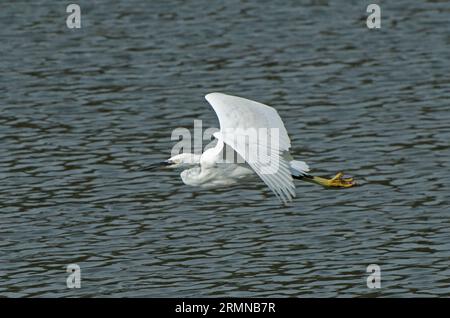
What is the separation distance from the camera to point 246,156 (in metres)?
12.7

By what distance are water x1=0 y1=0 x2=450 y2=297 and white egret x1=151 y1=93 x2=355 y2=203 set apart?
79 cm

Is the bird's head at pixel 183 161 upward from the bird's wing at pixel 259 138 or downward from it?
Result: downward

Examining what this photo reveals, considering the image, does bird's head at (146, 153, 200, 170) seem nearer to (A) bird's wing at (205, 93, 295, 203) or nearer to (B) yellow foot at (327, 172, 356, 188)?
(A) bird's wing at (205, 93, 295, 203)

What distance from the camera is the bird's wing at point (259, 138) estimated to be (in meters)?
12.5

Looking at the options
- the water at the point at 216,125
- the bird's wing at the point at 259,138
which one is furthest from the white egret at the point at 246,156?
the water at the point at 216,125

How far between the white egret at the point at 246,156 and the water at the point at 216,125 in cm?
79

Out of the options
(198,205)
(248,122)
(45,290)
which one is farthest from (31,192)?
(248,122)

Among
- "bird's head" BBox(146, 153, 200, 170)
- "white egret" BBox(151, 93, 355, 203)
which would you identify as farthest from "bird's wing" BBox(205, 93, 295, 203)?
"bird's head" BBox(146, 153, 200, 170)

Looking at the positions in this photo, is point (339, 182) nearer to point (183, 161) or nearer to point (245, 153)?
point (183, 161)

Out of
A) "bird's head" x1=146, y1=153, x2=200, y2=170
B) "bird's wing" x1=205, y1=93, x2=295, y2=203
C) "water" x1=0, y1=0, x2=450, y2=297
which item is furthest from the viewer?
"bird's head" x1=146, y1=153, x2=200, y2=170

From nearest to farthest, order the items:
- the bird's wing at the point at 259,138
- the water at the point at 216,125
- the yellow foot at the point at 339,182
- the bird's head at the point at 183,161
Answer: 1. the bird's wing at the point at 259,138
2. the water at the point at 216,125
3. the bird's head at the point at 183,161
4. the yellow foot at the point at 339,182

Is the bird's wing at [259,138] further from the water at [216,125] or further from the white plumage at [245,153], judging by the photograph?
the water at [216,125]

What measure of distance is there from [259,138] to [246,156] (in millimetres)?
883

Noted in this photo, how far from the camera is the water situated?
1448cm
